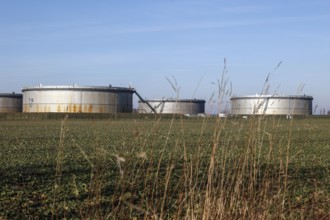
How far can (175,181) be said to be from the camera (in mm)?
8055

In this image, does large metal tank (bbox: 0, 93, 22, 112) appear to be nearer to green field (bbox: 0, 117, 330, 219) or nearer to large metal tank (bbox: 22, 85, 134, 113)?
large metal tank (bbox: 22, 85, 134, 113)

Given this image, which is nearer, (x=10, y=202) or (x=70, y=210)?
(x=70, y=210)

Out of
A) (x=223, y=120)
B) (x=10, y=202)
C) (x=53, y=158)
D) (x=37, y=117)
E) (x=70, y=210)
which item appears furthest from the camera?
(x=37, y=117)

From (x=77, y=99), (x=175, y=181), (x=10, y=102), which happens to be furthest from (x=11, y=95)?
(x=175, y=181)

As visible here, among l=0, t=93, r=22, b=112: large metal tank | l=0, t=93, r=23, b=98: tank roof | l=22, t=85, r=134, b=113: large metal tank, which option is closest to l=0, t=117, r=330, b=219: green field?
l=22, t=85, r=134, b=113: large metal tank

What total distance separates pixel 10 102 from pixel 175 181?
73003mm

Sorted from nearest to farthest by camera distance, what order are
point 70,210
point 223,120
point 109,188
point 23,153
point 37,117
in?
1. point 223,120
2. point 70,210
3. point 109,188
4. point 23,153
5. point 37,117

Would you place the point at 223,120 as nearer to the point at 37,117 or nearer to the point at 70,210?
the point at 70,210

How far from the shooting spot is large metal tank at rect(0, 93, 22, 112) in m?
76.5

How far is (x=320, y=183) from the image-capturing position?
8000 millimetres

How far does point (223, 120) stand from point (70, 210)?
8.06 ft

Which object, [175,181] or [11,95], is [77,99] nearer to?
[11,95]

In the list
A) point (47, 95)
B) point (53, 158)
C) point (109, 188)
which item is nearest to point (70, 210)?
point (109, 188)

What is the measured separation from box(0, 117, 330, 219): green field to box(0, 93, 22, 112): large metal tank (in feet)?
220
